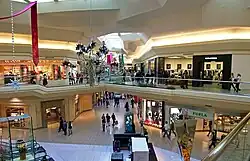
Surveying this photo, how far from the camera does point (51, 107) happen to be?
68.4 feet

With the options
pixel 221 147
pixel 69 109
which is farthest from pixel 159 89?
pixel 221 147

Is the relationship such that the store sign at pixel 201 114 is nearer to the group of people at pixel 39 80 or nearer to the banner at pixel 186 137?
the banner at pixel 186 137

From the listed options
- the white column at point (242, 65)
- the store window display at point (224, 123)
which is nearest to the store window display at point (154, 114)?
the store window display at point (224, 123)

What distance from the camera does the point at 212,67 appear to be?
15969 millimetres

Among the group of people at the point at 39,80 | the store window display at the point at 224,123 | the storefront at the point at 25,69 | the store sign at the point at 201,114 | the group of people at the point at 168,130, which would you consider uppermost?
the storefront at the point at 25,69

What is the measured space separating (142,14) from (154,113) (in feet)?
32.0

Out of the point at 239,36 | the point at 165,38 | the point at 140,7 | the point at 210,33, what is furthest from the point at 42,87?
the point at 239,36

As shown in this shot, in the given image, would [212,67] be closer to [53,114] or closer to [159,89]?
[159,89]

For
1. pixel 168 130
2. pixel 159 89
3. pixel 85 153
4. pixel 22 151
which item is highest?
pixel 159 89

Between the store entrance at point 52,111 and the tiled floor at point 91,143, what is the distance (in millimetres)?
835

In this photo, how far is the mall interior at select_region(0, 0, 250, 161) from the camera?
11352 millimetres

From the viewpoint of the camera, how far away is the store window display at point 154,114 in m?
19.1

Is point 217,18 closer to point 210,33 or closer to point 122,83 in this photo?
point 210,33

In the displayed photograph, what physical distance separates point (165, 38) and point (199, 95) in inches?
293
